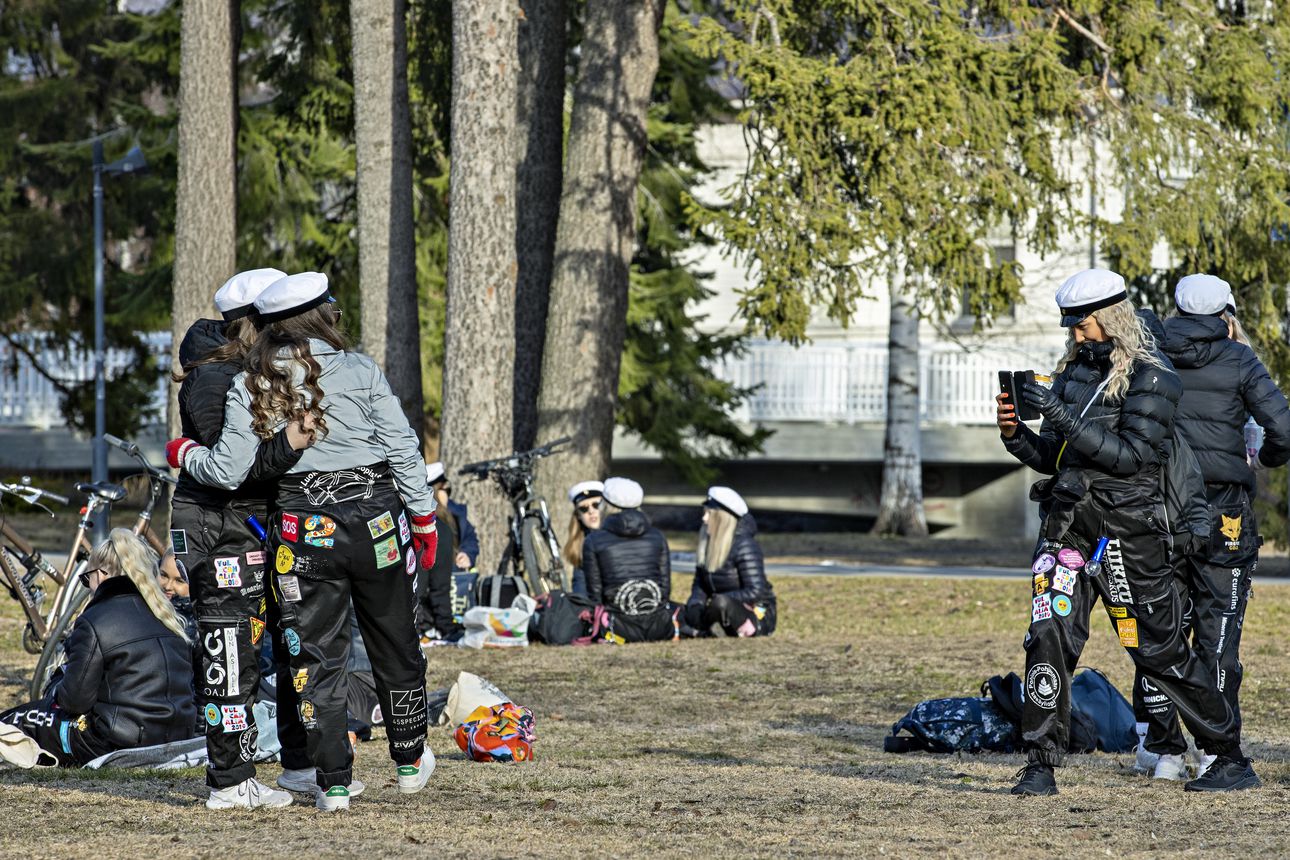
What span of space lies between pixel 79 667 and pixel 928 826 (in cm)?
316

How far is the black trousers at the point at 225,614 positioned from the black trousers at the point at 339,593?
16cm

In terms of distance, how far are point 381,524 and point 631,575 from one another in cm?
634

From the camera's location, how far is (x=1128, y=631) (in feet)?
21.0

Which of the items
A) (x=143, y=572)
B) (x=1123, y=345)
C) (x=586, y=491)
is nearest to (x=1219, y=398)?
(x=1123, y=345)

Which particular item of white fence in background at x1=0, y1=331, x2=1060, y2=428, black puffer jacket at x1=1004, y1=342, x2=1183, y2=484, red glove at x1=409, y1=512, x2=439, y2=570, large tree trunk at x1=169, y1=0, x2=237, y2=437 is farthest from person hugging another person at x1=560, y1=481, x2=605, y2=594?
white fence in background at x1=0, y1=331, x2=1060, y2=428

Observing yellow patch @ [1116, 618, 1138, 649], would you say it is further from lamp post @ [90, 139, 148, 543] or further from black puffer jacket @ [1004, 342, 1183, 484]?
lamp post @ [90, 139, 148, 543]

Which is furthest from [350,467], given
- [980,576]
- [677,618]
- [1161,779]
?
[980,576]

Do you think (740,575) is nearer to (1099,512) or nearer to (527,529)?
(527,529)

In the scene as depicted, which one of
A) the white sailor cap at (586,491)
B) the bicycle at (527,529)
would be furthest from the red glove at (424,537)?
the bicycle at (527,529)

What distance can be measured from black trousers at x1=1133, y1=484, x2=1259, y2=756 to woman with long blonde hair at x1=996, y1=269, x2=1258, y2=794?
0.37 meters

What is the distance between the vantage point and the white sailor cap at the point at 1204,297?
22.1 ft

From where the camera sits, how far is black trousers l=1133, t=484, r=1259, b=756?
6750 millimetres

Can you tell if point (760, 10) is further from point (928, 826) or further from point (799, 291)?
point (928, 826)

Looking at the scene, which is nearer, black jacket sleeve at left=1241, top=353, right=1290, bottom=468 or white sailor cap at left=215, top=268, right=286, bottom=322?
white sailor cap at left=215, top=268, right=286, bottom=322
